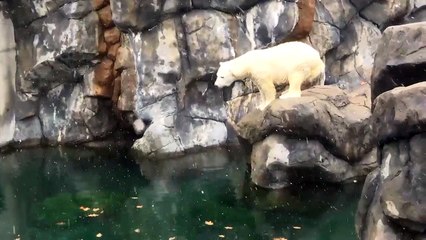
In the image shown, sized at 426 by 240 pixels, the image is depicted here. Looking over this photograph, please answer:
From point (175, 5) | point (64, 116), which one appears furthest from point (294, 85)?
point (64, 116)

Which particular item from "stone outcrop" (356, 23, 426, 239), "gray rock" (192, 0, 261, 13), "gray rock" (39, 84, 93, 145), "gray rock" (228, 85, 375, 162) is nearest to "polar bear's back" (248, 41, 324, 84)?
"gray rock" (228, 85, 375, 162)

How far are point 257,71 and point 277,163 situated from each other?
5.60ft

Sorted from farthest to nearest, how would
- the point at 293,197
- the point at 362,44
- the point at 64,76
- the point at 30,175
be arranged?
the point at 362,44 < the point at 64,76 < the point at 30,175 < the point at 293,197

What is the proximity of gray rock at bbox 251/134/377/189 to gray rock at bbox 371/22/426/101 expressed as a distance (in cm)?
392

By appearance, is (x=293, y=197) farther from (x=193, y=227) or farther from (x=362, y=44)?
(x=362, y=44)

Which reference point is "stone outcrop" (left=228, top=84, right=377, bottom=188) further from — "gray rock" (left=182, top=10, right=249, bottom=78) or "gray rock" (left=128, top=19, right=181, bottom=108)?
"gray rock" (left=128, top=19, right=181, bottom=108)

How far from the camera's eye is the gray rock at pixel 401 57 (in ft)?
15.6

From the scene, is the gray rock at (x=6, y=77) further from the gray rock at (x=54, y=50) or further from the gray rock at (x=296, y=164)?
the gray rock at (x=296, y=164)

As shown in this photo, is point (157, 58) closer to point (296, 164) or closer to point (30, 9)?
point (30, 9)

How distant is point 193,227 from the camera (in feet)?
26.0

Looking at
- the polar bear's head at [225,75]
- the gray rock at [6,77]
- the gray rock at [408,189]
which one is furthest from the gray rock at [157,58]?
the gray rock at [408,189]

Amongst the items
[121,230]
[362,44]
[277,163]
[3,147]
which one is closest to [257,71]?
[277,163]

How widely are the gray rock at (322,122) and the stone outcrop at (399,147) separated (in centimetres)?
382

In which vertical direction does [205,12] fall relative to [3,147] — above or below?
above
